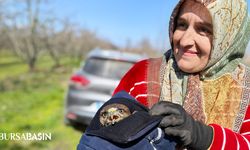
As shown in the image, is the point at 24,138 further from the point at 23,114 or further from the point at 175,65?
the point at 175,65

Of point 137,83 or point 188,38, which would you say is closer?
point 188,38

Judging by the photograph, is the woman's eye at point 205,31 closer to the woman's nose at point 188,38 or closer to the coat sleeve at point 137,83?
the woman's nose at point 188,38

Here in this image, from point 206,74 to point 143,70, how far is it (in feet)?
1.01

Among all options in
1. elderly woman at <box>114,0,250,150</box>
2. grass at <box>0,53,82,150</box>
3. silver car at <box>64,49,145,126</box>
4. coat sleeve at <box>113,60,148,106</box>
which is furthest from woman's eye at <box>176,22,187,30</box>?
silver car at <box>64,49,145,126</box>

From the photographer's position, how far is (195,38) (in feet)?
5.66

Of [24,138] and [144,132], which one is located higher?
[144,132]

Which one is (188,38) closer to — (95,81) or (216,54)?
(216,54)

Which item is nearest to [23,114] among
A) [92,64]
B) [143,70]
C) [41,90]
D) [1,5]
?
[92,64]

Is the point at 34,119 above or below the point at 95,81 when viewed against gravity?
below

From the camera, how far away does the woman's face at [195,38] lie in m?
1.74

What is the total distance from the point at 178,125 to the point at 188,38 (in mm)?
487

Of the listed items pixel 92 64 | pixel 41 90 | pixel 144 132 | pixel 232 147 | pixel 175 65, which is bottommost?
pixel 41 90

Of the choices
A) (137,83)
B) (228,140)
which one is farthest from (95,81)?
(228,140)

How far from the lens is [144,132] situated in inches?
55.1
